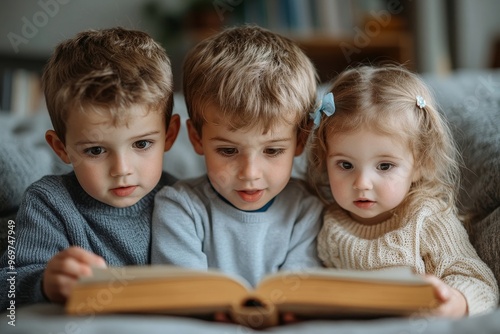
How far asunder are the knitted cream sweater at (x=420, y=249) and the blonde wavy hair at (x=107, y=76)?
0.41 metres

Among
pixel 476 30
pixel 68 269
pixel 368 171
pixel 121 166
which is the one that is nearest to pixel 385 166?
pixel 368 171

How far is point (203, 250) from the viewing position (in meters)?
1.11

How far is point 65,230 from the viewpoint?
1051 mm

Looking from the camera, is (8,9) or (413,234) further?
(8,9)

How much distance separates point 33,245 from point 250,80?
477 millimetres

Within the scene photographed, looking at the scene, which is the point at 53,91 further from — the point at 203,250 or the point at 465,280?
the point at 465,280

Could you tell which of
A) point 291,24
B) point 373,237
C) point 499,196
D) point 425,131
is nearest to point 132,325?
point 373,237

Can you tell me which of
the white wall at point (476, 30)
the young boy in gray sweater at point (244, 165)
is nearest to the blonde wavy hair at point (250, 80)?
the young boy in gray sweater at point (244, 165)

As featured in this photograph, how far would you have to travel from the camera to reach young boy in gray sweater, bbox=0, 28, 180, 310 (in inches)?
38.4

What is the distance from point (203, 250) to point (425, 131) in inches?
18.7

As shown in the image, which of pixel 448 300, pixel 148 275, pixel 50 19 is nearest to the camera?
pixel 148 275

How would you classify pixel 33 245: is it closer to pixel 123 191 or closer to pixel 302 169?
pixel 123 191

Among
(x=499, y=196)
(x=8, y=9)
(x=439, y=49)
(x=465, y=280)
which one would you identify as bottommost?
(x=465, y=280)

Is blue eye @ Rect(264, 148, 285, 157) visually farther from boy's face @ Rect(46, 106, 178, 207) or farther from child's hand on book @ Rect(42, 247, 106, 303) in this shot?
child's hand on book @ Rect(42, 247, 106, 303)
